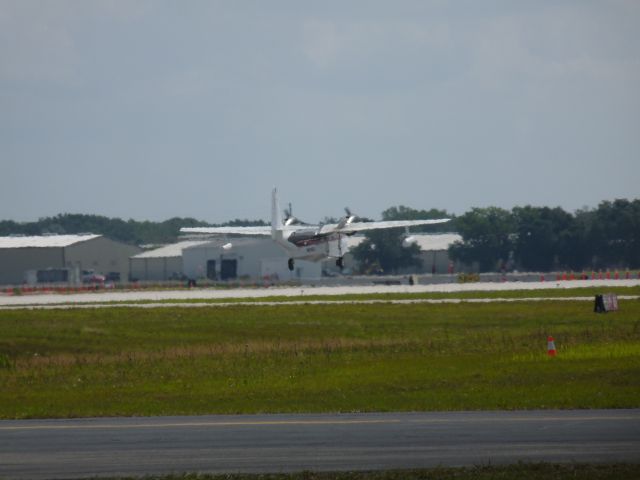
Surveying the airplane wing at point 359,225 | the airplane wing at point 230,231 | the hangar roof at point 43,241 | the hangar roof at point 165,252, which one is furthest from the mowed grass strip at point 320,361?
the hangar roof at point 165,252

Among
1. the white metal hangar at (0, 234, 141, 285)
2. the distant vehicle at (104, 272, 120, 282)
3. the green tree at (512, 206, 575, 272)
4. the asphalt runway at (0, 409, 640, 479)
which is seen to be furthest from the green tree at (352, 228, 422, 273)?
the asphalt runway at (0, 409, 640, 479)

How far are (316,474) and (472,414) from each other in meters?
7.75

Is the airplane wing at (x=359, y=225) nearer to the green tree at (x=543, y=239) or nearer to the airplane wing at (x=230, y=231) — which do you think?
the airplane wing at (x=230, y=231)

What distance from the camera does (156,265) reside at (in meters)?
163

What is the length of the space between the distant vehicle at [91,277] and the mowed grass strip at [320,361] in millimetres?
79930

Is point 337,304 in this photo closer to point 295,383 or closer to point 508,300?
point 508,300

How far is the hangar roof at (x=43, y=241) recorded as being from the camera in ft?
506

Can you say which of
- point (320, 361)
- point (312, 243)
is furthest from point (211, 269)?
point (320, 361)

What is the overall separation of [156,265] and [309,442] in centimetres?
14277

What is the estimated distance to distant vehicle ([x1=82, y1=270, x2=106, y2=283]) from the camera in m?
149

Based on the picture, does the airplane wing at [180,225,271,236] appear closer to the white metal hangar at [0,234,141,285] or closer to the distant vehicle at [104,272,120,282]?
the white metal hangar at [0,234,141,285]

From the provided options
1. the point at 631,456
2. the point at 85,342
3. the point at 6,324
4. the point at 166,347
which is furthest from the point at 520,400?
the point at 6,324

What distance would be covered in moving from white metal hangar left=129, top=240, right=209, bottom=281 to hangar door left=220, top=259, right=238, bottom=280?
46.5 ft

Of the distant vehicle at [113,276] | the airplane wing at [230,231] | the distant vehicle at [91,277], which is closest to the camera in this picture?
the airplane wing at [230,231]
